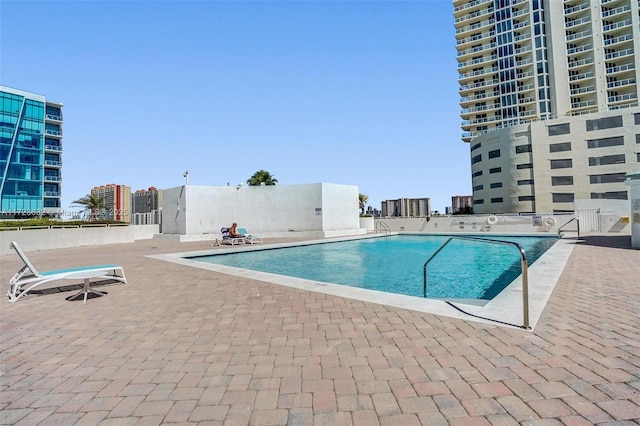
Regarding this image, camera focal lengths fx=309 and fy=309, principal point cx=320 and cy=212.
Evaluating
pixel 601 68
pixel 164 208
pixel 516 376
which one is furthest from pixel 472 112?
pixel 516 376

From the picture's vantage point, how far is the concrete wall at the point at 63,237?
1395cm

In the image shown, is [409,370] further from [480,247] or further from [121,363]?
[480,247]

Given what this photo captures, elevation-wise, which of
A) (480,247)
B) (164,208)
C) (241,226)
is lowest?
(480,247)

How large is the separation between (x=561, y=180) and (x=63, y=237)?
53.5 meters

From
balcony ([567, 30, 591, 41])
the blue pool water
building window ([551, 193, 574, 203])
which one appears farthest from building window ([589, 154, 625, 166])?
the blue pool water

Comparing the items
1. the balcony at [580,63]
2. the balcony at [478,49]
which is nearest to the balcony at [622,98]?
the balcony at [580,63]

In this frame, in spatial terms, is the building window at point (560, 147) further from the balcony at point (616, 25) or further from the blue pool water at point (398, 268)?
the blue pool water at point (398, 268)

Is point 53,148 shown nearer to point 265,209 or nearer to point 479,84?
point 265,209

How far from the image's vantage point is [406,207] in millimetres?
69000

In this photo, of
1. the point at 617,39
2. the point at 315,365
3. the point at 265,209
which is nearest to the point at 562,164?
the point at 617,39

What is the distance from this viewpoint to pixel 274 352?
3100 millimetres

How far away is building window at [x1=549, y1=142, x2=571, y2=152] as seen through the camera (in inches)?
1632

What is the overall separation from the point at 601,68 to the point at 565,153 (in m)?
17.8

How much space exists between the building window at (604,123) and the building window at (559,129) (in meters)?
2.14
